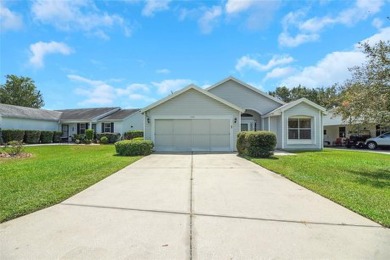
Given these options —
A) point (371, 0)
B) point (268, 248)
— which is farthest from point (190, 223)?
point (371, 0)

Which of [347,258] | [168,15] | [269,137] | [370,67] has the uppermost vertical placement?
[168,15]

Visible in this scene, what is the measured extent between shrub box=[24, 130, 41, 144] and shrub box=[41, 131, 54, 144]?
0.67 metres

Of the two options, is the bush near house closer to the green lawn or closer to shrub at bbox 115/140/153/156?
shrub at bbox 115/140/153/156

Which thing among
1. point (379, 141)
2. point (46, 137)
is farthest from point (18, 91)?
point (379, 141)

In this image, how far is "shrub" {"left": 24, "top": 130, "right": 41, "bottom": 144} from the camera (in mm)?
30281

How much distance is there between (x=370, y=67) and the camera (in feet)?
34.3

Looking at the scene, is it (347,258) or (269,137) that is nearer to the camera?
(347,258)

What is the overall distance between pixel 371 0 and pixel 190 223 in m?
11.0

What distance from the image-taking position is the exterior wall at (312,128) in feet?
71.9

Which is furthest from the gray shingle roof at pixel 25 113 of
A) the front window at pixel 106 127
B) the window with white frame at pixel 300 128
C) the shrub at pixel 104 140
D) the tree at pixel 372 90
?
the tree at pixel 372 90

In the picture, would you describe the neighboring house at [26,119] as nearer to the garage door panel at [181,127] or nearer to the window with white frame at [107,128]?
the window with white frame at [107,128]

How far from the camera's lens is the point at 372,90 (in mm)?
10148

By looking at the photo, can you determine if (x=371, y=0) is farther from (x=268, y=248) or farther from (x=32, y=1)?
(x=32, y=1)

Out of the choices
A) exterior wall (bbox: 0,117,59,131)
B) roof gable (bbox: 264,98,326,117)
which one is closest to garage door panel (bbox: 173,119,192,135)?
roof gable (bbox: 264,98,326,117)
